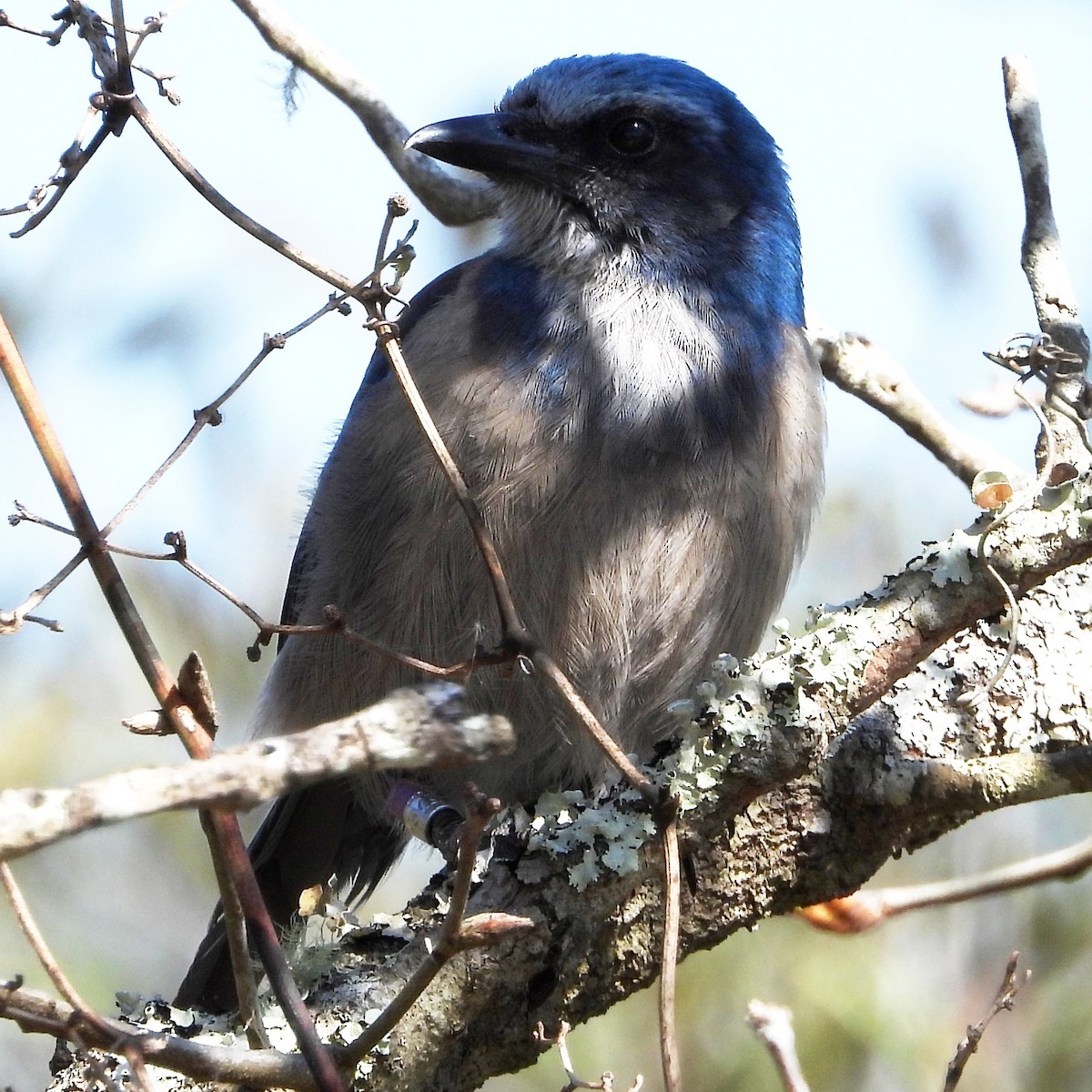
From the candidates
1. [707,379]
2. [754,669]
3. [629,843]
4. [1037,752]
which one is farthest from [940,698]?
[707,379]

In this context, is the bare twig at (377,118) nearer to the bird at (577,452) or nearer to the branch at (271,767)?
the bird at (577,452)

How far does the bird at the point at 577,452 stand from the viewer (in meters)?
3.90

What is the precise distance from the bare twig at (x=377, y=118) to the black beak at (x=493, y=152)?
0.47 ft

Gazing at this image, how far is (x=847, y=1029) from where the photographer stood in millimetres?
5141

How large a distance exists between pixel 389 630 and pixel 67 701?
358cm

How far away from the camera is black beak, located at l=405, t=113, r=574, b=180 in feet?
14.2

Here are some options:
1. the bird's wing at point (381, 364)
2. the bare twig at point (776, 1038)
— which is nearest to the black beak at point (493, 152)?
the bird's wing at point (381, 364)

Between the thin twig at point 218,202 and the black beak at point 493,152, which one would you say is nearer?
the thin twig at point 218,202

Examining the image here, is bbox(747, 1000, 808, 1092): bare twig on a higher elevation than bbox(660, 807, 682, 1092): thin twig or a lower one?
lower

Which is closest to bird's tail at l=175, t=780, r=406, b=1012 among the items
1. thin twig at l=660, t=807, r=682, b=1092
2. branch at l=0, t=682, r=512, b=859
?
thin twig at l=660, t=807, r=682, b=1092

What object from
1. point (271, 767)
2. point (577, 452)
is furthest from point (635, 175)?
point (271, 767)

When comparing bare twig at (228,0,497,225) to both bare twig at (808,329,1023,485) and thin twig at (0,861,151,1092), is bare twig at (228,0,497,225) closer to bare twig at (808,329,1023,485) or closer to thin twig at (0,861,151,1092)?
bare twig at (808,329,1023,485)

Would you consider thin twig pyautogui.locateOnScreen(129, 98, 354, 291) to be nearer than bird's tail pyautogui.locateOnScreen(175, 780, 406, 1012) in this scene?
Yes

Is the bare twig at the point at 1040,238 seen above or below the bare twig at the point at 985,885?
above
